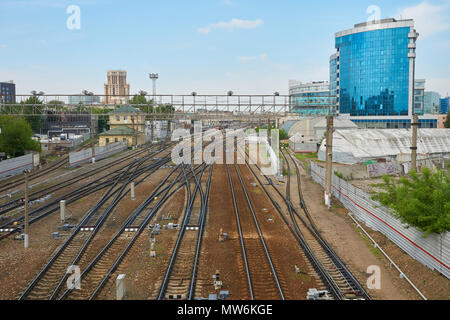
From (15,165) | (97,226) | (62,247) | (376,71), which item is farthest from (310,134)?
(62,247)

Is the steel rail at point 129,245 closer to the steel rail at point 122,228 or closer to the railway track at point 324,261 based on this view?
the steel rail at point 122,228

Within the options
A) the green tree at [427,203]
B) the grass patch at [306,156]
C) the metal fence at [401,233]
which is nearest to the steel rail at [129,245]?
the green tree at [427,203]

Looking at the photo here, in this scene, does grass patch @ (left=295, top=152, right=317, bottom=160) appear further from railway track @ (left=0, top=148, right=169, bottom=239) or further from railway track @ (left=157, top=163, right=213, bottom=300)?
railway track @ (left=157, top=163, right=213, bottom=300)

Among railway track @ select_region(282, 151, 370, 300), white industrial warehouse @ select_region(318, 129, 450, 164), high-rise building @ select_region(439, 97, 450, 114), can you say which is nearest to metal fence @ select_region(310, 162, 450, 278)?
railway track @ select_region(282, 151, 370, 300)

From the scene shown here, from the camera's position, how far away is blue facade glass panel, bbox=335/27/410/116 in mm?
75062

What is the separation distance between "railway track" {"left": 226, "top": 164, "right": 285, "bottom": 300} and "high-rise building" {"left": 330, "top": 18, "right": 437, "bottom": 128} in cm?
5961

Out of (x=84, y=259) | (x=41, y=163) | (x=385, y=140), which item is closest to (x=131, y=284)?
(x=84, y=259)

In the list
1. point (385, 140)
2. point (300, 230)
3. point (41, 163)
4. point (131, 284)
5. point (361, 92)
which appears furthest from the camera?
point (361, 92)

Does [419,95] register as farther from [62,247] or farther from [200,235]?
[62,247]

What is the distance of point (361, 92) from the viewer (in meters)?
79.2

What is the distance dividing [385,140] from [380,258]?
3516cm

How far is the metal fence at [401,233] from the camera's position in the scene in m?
10.5
